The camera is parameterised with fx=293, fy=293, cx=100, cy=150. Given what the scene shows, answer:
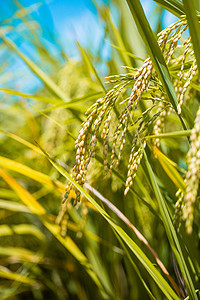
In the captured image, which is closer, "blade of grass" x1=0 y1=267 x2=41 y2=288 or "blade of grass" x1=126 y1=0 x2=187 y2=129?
"blade of grass" x1=126 y1=0 x2=187 y2=129

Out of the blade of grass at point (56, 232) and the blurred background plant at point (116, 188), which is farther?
the blade of grass at point (56, 232)

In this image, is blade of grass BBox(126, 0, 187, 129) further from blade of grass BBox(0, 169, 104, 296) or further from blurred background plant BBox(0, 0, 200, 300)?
blade of grass BBox(0, 169, 104, 296)

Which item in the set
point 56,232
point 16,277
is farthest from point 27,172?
point 16,277

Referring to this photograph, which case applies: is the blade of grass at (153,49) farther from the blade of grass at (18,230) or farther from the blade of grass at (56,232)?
the blade of grass at (18,230)

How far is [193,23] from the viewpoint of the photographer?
18.0 inches

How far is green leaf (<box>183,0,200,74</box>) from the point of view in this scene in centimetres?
45

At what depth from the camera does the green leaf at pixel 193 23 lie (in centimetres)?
45

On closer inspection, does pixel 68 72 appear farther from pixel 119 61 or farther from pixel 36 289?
pixel 36 289

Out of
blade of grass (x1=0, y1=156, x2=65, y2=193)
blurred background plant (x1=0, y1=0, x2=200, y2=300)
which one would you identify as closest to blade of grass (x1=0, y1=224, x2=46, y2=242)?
blurred background plant (x1=0, y1=0, x2=200, y2=300)

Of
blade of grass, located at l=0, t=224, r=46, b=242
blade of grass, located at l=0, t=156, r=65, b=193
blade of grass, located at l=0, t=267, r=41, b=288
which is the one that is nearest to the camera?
blade of grass, located at l=0, t=156, r=65, b=193

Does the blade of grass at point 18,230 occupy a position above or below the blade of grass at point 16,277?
above

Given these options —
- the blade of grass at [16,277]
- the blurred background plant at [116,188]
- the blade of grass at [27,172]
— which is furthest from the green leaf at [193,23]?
the blade of grass at [16,277]

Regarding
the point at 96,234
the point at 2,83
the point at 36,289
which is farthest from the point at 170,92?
the point at 2,83

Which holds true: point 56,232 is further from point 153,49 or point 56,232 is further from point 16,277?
point 153,49
